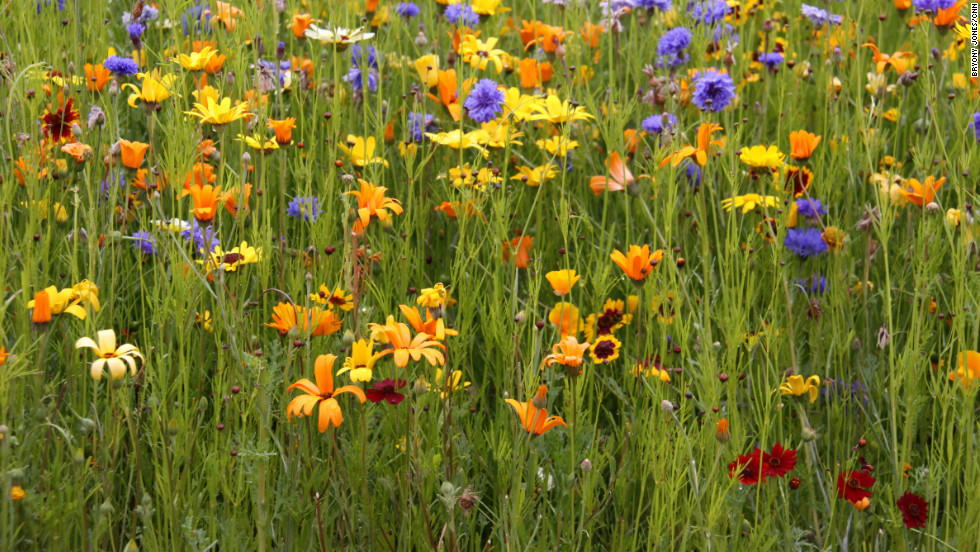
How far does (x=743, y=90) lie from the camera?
2855 millimetres

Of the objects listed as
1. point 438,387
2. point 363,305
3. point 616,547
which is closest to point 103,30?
point 363,305

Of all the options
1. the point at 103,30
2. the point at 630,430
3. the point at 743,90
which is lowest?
the point at 630,430

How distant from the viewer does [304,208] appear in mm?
1896

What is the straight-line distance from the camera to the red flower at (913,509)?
1.53 metres

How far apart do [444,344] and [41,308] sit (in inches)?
23.8

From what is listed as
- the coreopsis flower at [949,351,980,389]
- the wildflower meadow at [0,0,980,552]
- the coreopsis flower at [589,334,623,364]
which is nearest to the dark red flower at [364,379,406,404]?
the wildflower meadow at [0,0,980,552]

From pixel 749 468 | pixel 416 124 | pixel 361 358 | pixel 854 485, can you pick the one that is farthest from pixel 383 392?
pixel 416 124

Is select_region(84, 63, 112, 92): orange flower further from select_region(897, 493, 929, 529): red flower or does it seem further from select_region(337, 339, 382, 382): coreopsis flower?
select_region(897, 493, 929, 529): red flower

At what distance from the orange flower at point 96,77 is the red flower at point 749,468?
1.62 meters

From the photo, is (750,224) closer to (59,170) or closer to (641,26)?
(641,26)

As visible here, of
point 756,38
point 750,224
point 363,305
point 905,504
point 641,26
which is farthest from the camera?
point 756,38

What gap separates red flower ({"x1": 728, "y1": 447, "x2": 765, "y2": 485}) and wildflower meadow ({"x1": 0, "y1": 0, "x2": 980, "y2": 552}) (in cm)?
2

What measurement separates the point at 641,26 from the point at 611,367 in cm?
172

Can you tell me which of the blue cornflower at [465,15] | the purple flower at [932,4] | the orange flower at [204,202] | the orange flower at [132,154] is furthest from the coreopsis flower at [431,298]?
A: the purple flower at [932,4]
